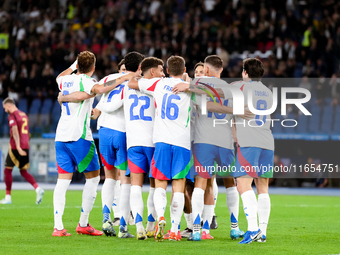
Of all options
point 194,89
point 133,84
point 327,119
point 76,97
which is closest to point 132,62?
point 133,84

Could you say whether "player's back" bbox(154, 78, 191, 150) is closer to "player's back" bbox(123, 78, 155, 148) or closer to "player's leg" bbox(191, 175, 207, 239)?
"player's back" bbox(123, 78, 155, 148)

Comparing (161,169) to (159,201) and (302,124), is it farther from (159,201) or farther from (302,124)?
(302,124)

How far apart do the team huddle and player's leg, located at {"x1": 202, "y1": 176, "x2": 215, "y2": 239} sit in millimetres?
14

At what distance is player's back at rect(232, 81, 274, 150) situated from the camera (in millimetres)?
7039

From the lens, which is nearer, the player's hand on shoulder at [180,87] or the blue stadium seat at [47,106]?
the player's hand on shoulder at [180,87]

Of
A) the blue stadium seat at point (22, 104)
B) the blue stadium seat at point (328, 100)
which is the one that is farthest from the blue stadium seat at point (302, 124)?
the blue stadium seat at point (22, 104)

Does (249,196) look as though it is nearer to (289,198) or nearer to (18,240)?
(18,240)

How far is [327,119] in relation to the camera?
1839 cm

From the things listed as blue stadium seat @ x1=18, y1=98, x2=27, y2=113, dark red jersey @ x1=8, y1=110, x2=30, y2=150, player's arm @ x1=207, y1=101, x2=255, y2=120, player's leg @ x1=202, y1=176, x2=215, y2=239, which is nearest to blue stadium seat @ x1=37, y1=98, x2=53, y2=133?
blue stadium seat @ x1=18, y1=98, x2=27, y2=113

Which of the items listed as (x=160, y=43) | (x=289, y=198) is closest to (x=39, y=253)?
(x=289, y=198)

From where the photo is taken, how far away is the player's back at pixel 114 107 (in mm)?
7699

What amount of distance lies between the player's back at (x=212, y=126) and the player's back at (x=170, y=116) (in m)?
0.18

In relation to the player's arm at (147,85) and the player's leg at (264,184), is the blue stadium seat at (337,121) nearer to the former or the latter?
the player's leg at (264,184)

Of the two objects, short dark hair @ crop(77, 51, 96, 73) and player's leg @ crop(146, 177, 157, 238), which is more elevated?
short dark hair @ crop(77, 51, 96, 73)
